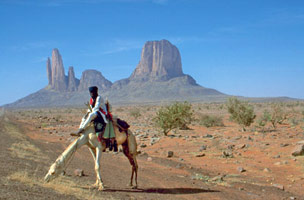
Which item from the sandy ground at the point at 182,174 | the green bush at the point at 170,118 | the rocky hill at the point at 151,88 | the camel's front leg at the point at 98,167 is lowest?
the sandy ground at the point at 182,174

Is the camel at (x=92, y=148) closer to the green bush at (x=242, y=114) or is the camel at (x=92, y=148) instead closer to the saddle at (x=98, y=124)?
the saddle at (x=98, y=124)

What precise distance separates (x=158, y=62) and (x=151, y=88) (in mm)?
32545

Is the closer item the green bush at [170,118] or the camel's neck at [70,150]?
the camel's neck at [70,150]

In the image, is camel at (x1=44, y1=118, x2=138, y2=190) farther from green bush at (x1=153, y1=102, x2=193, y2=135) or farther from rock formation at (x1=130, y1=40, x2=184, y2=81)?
rock formation at (x1=130, y1=40, x2=184, y2=81)

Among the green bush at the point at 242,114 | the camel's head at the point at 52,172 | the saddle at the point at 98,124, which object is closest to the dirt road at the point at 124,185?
the camel's head at the point at 52,172

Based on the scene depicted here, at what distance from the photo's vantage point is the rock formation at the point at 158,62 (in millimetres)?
179500

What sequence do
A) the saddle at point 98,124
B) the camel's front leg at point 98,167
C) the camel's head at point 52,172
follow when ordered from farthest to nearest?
the saddle at point 98,124 → the camel's front leg at point 98,167 → the camel's head at point 52,172

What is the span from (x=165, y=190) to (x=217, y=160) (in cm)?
690

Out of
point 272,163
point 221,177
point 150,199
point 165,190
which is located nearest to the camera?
point 150,199

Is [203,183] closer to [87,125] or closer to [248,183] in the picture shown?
[248,183]

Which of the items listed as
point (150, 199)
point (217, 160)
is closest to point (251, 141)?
point (217, 160)

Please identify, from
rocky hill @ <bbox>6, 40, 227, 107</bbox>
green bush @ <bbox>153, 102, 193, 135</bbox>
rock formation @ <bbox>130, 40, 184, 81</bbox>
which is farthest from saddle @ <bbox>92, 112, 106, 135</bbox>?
rock formation @ <bbox>130, 40, 184, 81</bbox>

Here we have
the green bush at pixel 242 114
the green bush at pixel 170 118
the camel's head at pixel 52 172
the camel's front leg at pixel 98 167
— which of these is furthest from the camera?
the green bush at pixel 242 114

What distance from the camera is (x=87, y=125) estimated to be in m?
7.93
